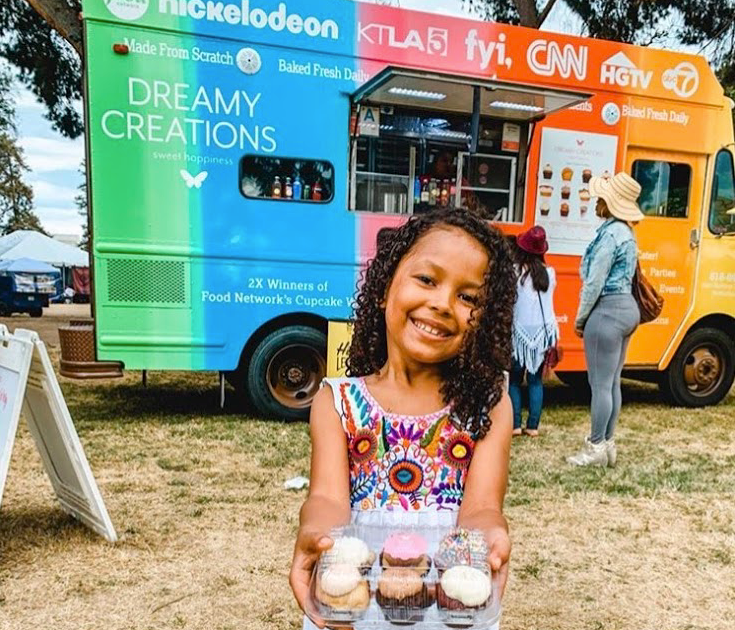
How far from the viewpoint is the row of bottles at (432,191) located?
18.5 feet

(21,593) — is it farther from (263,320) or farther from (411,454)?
(263,320)

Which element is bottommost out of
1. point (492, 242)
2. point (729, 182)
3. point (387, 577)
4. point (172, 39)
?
point (387, 577)

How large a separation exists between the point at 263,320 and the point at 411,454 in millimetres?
3859

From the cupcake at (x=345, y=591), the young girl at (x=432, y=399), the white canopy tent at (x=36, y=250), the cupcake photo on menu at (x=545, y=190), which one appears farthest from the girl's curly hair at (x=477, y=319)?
the white canopy tent at (x=36, y=250)

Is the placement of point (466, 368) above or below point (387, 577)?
above

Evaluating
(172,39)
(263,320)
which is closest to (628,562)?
(263,320)

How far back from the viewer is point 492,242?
1.47 m

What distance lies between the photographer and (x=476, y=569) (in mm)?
1047

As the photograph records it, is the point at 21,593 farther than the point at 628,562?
No

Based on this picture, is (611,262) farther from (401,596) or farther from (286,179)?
(401,596)

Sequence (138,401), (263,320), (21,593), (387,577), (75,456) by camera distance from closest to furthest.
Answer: (387,577) < (21,593) < (75,456) < (263,320) < (138,401)

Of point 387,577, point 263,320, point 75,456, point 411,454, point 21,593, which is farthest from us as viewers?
point 263,320

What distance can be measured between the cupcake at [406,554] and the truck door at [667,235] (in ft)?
18.7

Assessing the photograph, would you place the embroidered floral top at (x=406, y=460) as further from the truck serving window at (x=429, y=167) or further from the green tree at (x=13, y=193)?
the green tree at (x=13, y=193)
